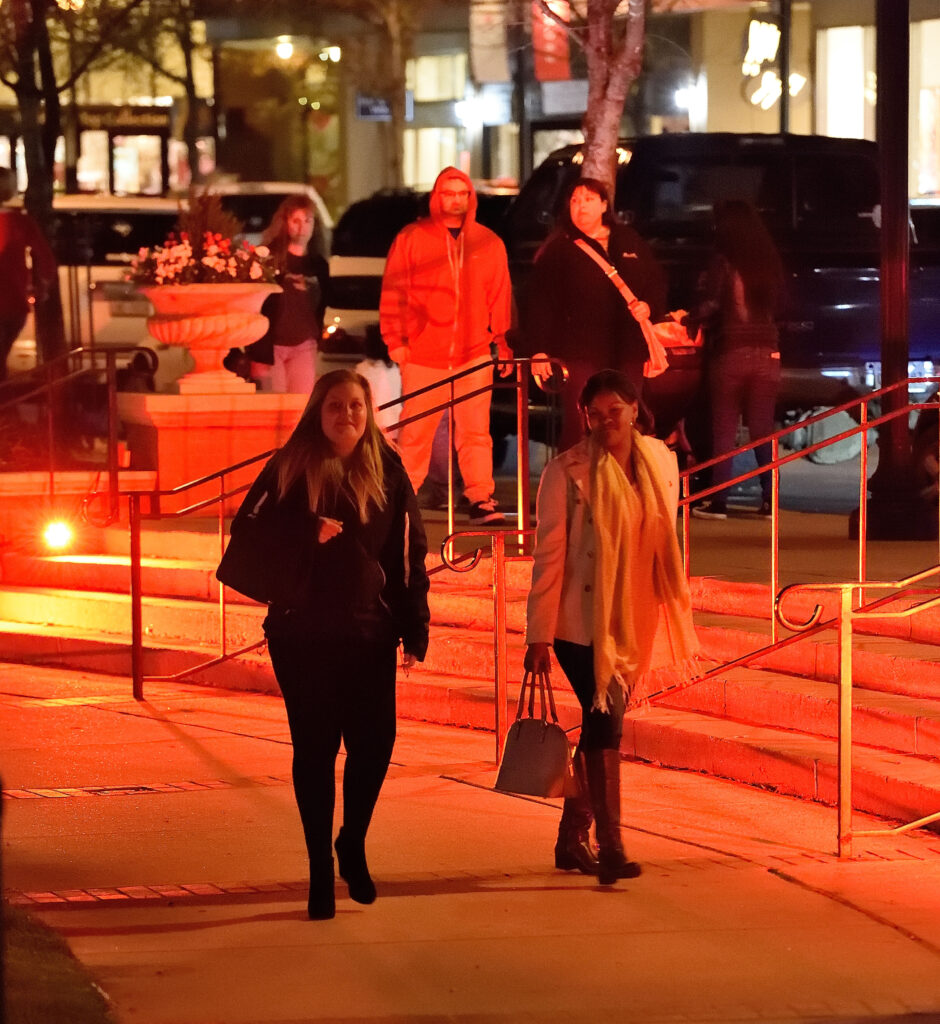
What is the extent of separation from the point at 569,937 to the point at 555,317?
5343 millimetres

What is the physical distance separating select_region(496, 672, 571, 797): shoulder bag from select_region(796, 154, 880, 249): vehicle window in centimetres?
915

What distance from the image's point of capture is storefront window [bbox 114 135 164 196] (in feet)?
66.9

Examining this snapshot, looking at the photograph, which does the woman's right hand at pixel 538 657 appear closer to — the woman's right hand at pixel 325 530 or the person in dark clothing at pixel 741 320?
the woman's right hand at pixel 325 530

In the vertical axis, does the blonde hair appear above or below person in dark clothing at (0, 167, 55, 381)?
below

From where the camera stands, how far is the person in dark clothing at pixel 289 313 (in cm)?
1350

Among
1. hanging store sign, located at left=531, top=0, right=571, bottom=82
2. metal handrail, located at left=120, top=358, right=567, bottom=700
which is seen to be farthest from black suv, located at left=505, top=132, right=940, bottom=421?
metal handrail, located at left=120, top=358, right=567, bottom=700

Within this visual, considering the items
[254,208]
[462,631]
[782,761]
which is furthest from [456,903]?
[254,208]

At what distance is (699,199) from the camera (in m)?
15.3

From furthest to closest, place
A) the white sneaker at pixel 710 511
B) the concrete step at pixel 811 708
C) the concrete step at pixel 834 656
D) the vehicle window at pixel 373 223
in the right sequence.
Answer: the vehicle window at pixel 373 223 → the white sneaker at pixel 710 511 → the concrete step at pixel 834 656 → the concrete step at pixel 811 708

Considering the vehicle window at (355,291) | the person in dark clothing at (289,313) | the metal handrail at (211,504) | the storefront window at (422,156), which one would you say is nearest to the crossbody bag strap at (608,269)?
the metal handrail at (211,504)

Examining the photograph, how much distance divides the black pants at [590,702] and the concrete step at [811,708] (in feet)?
4.30

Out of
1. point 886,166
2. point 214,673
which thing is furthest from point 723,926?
point 886,166

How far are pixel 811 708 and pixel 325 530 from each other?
9.15 feet

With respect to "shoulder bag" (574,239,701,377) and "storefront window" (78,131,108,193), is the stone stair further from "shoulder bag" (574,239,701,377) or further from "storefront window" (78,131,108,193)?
"storefront window" (78,131,108,193)
